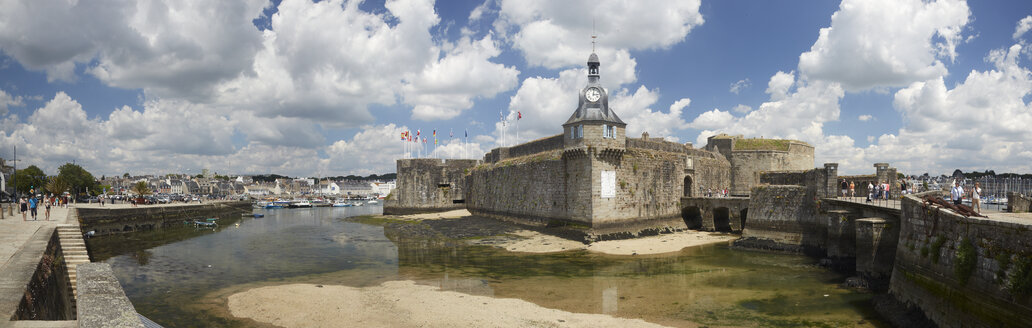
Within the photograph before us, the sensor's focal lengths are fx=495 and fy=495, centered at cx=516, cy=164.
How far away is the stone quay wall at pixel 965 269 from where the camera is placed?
9.17 meters

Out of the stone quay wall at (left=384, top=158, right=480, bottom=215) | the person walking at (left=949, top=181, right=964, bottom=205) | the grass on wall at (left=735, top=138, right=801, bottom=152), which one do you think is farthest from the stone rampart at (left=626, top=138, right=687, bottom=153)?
the stone quay wall at (left=384, top=158, right=480, bottom=215)

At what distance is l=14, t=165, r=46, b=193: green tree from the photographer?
223 ft

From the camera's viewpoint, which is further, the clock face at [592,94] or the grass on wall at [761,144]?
the grass on wall at [761,144]

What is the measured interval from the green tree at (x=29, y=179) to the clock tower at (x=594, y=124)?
75149 millimetres

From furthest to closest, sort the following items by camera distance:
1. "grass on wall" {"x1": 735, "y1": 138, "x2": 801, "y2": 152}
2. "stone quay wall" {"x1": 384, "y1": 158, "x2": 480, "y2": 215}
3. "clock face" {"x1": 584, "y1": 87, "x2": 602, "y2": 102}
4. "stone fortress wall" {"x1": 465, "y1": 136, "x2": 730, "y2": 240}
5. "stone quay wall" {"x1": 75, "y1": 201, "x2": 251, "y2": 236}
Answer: "stone quay wall" {"x1": 384, "y1": 158, "x2": 480, "y2": 215}, "grass on wall" {"x1": 735, "y1": 138, "x2": 801, "y2": 152}, "stone quay wall" {"x1": 75, "y1": 201, "x2": 251, "y2": 236}, "clock face" {"x1": 584, "y1": 87, "x2": 602, "y2": 102}, "stone fortress wall" {"x1": 465, "y1": 136, "x2": 730, "y2": 240}

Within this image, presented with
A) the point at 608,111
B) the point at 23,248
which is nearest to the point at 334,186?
the point at 608,111

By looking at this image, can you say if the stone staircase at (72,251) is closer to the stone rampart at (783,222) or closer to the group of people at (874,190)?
the stone rampart at (783,222)

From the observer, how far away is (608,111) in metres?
35.0

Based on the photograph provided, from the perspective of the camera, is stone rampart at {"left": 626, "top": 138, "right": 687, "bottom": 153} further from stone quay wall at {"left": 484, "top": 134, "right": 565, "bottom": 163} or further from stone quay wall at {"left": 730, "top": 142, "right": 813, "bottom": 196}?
stone quay wall at {"left": 730, "top": 142, "right": 813, "bottom": 196}

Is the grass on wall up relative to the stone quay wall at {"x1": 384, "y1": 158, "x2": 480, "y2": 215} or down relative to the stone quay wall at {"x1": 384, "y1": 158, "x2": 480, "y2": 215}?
up

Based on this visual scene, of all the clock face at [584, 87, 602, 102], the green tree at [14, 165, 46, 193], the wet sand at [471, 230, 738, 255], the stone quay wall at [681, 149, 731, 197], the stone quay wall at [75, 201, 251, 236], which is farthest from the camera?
the green tree at [14, 165, 46, 193]

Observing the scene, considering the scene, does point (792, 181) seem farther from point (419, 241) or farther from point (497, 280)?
point (419, 241)

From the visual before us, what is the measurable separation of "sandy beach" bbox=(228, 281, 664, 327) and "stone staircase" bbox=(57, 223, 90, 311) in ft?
13.5

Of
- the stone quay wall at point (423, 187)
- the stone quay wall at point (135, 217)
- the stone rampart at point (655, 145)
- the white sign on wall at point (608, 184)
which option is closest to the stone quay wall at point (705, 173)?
the stone rampart at point (655, 145)
